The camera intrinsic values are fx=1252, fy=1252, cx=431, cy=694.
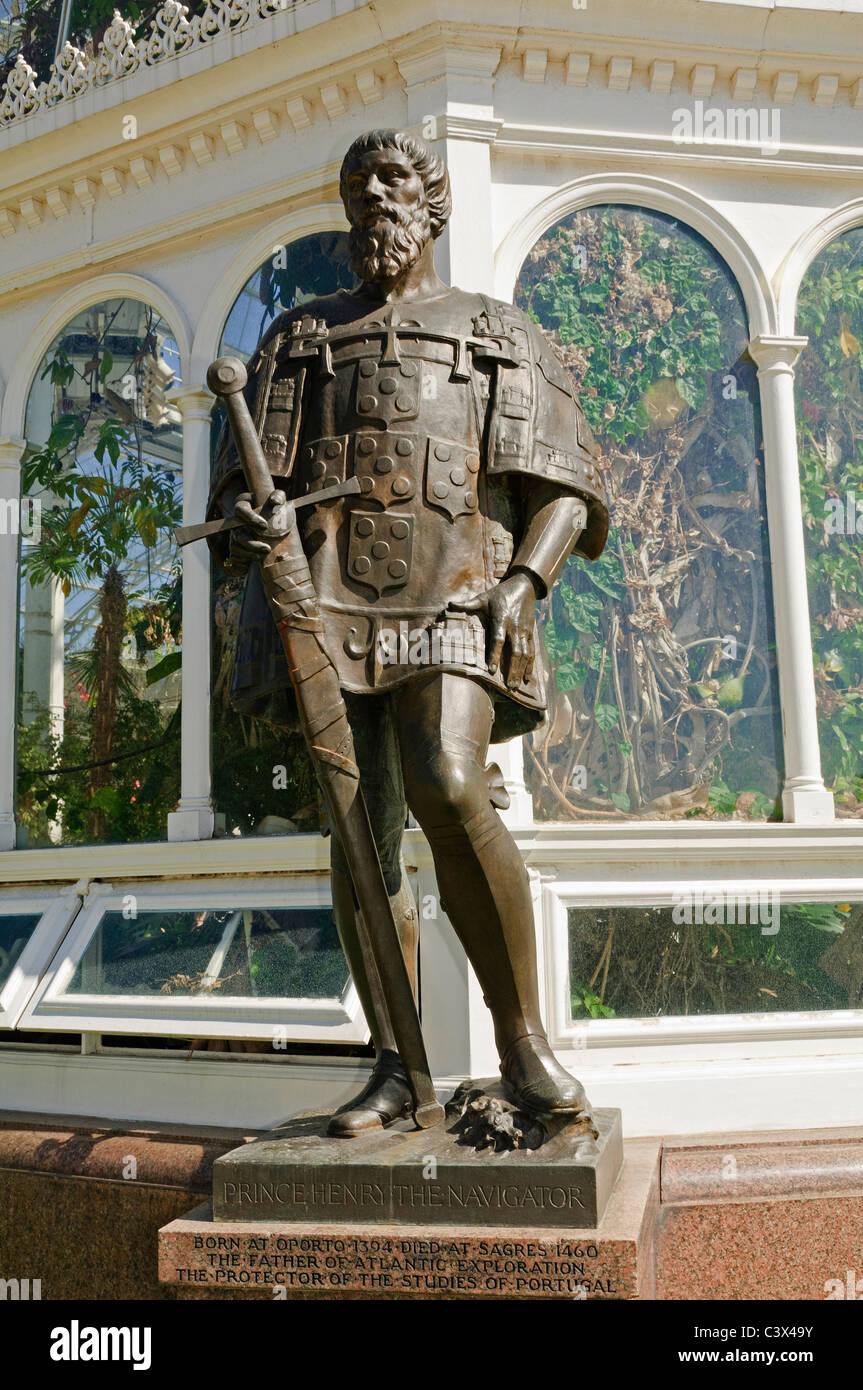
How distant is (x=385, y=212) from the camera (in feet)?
11.8

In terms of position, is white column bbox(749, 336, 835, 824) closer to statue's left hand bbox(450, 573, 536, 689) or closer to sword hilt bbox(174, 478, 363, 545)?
statue's left hand bbox(450, 573, 536, 689)

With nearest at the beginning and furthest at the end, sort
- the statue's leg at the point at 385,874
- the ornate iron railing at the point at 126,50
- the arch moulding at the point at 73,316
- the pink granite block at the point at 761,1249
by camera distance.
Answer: the statue's leg at the point at 385,874, the pink granite block at the point at 761,1249, the ornate iron railing at the point at 126,50, the arch moulding at the point at 73,316

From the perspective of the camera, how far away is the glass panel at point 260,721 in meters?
5.82

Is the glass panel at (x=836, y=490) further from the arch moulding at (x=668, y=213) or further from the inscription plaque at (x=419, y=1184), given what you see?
the inscription plaque at (x=419, y=1184)

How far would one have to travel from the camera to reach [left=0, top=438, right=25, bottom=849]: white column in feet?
22.0

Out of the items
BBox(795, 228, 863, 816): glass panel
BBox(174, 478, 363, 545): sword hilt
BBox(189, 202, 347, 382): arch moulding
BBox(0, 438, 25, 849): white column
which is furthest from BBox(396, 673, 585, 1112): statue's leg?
BBox(0, 438, 25, 849): white column

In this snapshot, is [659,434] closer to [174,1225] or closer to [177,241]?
[177,241]

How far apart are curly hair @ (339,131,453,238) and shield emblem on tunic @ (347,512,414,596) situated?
952 millimetres

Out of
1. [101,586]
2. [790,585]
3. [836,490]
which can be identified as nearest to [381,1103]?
[790,585]

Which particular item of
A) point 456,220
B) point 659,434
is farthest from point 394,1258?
point 456,220

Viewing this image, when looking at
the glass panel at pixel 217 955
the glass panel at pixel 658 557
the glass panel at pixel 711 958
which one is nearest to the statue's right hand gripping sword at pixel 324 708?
the glass panel at pixel 217 955

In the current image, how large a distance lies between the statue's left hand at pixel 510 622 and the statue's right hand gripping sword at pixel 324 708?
41 centimetres

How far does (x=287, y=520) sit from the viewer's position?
3316mm
